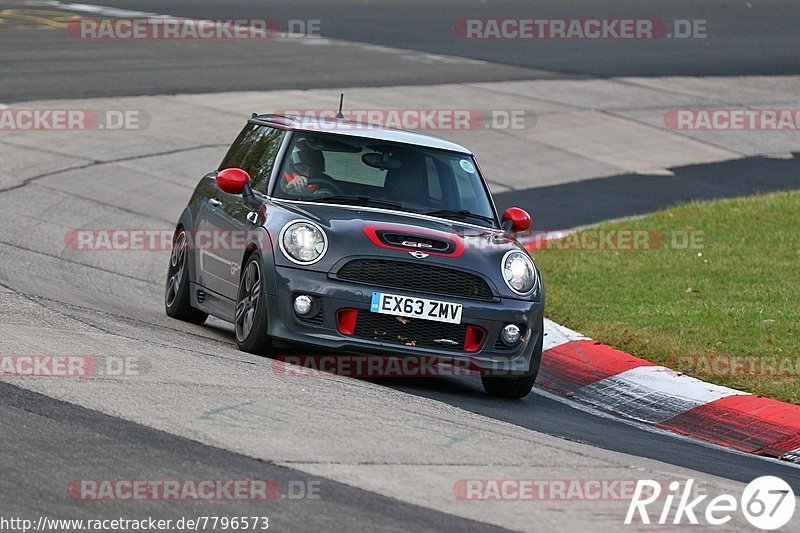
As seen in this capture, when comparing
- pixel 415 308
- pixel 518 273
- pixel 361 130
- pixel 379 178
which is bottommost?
pixel 415 308

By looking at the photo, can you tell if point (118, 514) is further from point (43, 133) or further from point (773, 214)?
point (43, 133)

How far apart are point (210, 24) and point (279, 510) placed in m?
24.7

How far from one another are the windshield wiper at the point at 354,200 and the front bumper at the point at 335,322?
834mm

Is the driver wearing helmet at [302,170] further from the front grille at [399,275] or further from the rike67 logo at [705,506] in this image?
the rike67 logo at [705,506]

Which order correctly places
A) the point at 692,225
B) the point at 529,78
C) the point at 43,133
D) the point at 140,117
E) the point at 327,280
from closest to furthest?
the point at 327,280 < the point at 692,225 < the point at 43,133 < the point at 140,117 < the point at 529,78

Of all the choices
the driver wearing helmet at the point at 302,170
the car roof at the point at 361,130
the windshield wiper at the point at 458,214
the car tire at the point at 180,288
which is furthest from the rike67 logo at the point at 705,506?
the car tire at the point at 180,288

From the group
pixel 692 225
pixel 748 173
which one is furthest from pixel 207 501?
pixel 748 173

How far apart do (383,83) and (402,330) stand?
15.9 meters

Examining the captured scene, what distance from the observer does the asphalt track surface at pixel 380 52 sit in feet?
75.3

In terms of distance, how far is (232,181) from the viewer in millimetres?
9289

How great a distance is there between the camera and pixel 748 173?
2066 cm

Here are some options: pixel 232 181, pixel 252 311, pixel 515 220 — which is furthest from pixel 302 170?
pixel 515 220

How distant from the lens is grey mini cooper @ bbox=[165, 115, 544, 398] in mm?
8320

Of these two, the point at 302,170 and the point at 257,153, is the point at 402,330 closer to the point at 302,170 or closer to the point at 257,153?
the point at 302,170
